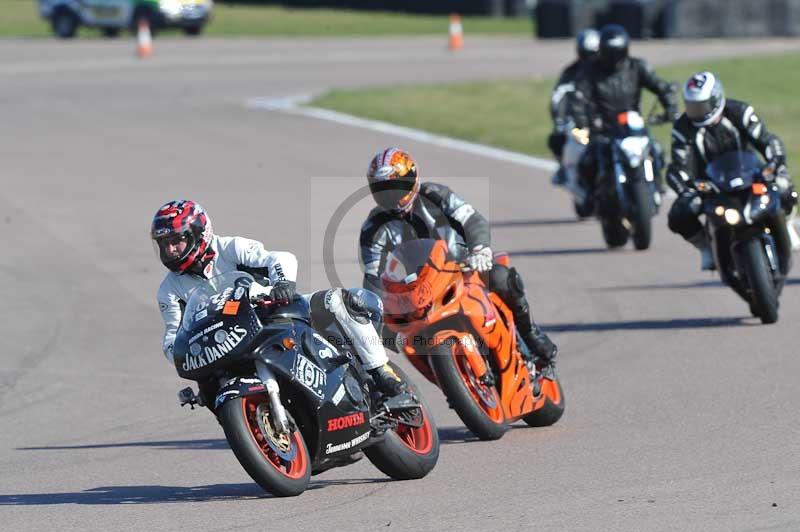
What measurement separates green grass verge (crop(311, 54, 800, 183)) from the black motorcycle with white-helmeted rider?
932 centimetres

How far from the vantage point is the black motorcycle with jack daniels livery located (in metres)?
6.80

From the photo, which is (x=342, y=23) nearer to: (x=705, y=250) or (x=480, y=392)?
(x=705, y=250)

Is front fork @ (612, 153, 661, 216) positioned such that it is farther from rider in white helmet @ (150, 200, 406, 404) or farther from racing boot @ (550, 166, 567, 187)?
rider in white helmet @ (150, 200, 406, 404)

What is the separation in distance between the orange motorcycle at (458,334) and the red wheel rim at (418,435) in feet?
1.14

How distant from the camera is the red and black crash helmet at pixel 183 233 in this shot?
709cm

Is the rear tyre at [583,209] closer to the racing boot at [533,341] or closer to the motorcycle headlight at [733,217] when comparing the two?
the motorcycle headlight at [733,217]

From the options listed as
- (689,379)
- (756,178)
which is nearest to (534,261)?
(756,178)

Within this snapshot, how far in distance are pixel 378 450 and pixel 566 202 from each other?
10504mm

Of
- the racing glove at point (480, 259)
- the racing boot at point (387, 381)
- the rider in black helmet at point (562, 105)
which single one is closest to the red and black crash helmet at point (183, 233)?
the racing boot at point (387, 381)

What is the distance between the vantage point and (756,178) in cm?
1120

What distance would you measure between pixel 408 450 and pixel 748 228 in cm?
452

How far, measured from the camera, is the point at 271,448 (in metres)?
6.91

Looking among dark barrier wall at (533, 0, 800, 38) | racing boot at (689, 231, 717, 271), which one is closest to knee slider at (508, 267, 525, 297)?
racing boot at (689, 231, 717, 271)

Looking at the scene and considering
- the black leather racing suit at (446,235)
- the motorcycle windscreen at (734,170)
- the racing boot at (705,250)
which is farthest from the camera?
the racing boot at (705,250)
